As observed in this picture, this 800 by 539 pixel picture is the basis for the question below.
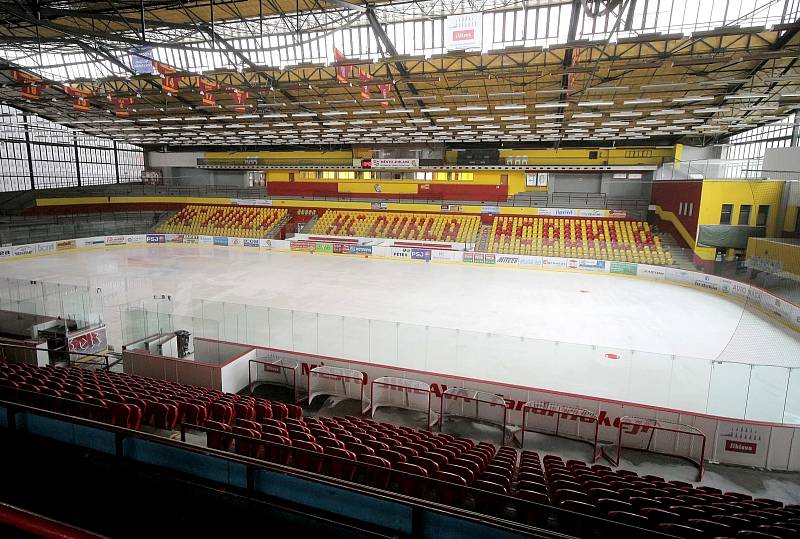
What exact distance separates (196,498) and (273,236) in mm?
35770

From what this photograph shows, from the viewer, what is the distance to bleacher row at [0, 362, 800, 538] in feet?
14.1

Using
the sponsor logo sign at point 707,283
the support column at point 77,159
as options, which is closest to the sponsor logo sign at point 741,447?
the sponsor logo sign at point 707,283

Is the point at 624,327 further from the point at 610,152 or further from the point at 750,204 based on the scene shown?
the point at 610,152

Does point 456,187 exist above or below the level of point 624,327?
above

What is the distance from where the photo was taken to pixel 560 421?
30.3 feet

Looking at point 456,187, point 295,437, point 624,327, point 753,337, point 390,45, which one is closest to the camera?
point 295,437

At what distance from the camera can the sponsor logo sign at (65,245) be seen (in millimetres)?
31859

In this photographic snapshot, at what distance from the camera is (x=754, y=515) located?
4680 millimetres

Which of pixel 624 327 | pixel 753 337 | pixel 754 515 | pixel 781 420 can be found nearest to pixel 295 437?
pixel 754 515

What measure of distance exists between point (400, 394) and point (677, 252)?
24.2 metres

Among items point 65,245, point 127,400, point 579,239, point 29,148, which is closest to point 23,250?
point 65,245

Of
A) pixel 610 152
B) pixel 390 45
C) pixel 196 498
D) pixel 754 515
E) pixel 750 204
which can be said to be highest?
pixel 390 45

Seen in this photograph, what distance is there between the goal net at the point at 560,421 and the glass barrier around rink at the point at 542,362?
0.70 meters

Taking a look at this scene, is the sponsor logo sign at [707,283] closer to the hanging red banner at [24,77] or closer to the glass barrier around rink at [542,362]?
the glass barrier around rink at [542,362]
